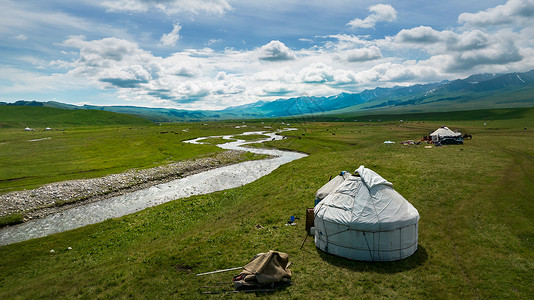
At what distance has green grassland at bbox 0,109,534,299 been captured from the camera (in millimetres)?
15594

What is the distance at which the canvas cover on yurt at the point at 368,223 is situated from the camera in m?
17.2

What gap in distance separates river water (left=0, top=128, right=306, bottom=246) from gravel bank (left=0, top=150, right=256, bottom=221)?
2.21m

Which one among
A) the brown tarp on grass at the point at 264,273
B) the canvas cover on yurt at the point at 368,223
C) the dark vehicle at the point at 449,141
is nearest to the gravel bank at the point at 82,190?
the brown tarp on grass at the point at 264,273

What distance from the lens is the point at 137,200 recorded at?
139 ft

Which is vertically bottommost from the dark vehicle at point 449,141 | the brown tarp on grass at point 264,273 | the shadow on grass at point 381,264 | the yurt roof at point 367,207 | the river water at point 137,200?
the river water at point 137,200

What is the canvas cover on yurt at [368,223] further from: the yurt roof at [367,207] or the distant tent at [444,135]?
the distant tent at [444,135]

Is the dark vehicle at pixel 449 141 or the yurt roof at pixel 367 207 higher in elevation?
the yurt roof at pixel 367 207

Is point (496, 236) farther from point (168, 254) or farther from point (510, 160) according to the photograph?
point (510, 160)

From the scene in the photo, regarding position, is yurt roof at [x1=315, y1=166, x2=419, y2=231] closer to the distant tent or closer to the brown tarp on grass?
the brown tarp on grass

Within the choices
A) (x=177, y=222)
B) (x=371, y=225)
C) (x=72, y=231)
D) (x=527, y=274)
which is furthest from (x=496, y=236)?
(x=72, y=231)

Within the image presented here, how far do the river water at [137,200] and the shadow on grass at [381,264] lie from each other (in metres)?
30.2

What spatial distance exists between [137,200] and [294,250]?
1265 inches

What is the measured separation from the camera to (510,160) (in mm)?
43062

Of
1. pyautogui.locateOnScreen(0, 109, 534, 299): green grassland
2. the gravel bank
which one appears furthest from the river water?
pyautogui.locateOnScreen(0, 109, 534, 299): green grassland
